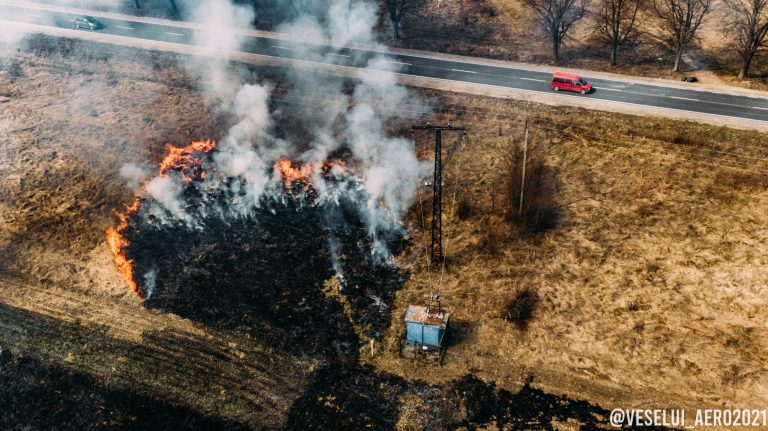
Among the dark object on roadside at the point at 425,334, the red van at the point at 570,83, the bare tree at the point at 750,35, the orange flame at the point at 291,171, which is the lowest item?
the dark object on roadside at the point at 425,334

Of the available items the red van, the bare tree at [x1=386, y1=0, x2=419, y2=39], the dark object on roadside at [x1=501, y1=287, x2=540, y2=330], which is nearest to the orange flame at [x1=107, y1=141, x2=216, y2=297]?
the dark object on roadside at [x1=501, y1=287, x2=540, y2=330]

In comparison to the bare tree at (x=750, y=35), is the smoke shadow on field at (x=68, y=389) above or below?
below

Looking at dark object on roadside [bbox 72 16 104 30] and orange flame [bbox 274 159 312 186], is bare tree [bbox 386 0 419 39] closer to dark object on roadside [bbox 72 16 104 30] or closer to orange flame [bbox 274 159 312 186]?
orange flame [bbox 274 159 312 186]

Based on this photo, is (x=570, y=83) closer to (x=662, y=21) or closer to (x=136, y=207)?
(x=662, y=21)

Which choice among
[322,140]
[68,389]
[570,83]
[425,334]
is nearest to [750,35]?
[570,83]

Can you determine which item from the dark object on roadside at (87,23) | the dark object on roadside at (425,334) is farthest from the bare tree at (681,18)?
the dark object on roadside at (87,23)

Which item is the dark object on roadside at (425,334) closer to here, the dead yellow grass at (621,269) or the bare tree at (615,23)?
the dead yellow grass at (621,269)

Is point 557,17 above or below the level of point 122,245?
above
